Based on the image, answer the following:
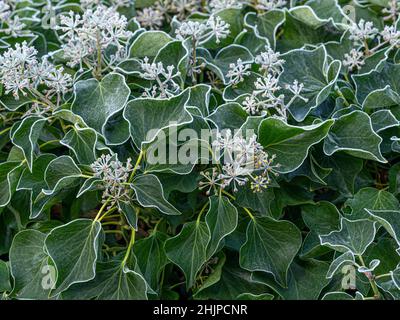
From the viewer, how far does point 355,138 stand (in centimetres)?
174

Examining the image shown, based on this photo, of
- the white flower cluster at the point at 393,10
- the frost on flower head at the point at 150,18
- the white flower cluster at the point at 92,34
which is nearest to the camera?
the white flower cluster at the point at 92,34

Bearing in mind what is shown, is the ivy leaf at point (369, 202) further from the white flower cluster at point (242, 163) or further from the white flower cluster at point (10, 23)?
the white flower cluster at point (10, 23)

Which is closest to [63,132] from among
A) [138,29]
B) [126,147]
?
[126,147]

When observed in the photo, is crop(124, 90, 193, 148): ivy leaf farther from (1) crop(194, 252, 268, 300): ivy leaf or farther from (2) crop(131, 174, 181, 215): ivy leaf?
(1) crop(194, 252, 268, 300): ivy leaf

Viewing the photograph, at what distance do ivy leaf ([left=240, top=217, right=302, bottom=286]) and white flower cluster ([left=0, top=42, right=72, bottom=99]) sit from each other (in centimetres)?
61

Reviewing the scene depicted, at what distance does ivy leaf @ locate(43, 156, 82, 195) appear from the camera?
1.66 metres

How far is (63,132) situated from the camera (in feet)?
6.30

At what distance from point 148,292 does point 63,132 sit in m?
0.53

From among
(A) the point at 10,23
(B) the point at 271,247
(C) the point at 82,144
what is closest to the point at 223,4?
(A) the point at 10,23

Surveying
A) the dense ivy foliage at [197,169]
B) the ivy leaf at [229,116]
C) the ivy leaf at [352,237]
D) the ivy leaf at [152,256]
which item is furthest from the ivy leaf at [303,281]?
the ivy leaf at [229,116]

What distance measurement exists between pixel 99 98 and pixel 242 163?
0.45 m

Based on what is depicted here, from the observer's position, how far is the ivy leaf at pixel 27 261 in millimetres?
1730

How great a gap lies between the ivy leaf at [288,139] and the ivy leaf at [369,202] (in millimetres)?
206
